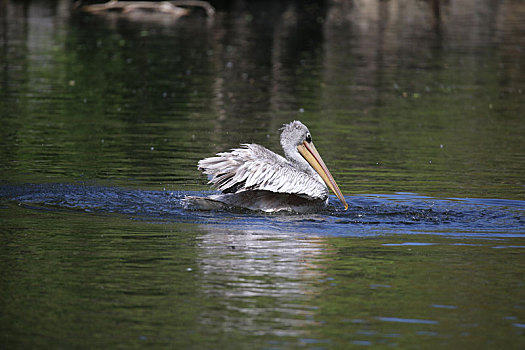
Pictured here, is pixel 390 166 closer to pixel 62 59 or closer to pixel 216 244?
pixel 216 244

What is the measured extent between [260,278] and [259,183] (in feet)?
8.76

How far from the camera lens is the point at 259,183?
1042cm

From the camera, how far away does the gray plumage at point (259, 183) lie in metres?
10.4

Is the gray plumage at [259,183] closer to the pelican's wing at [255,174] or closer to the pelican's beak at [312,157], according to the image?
the pelican's wing at [255,174]

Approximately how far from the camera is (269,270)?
8125 mm

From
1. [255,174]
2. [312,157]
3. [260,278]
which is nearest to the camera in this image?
[260,278]

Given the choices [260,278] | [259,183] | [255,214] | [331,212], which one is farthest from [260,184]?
[260,278]

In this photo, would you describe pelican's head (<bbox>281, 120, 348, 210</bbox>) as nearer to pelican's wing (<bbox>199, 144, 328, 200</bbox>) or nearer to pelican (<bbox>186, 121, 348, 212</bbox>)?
pelican (<bbox>186, 121, 348, 212</bbox>)

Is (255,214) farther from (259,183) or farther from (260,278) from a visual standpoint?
(260,278)

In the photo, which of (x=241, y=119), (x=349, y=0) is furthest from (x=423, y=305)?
(x=349, y=0)

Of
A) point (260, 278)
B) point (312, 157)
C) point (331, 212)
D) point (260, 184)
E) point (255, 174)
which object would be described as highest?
point (312, 157)

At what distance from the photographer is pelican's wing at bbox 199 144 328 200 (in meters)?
10.4

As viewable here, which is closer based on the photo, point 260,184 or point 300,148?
point 260,184

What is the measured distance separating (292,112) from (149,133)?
3424 millimetres
